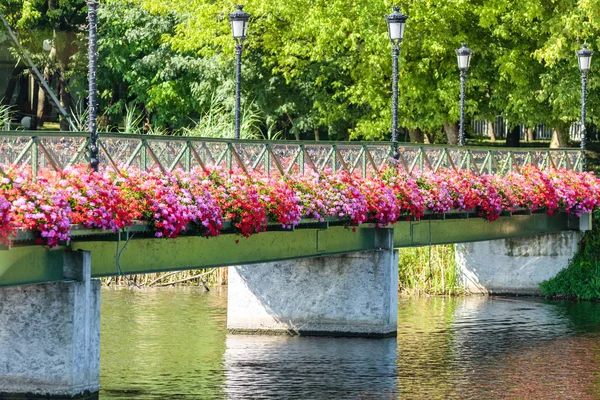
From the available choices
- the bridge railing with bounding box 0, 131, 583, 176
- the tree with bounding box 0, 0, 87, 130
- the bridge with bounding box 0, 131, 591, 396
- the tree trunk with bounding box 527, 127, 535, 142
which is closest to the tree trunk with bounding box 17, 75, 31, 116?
the tree with bounding box 0, 0, 87, 130

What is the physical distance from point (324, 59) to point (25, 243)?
2948 cm

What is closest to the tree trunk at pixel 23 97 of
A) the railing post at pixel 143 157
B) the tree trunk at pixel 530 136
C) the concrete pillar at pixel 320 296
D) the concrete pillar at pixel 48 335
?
the tree trunk at pixel 530 136

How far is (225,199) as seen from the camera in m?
21.1

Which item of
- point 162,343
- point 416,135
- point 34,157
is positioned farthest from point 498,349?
point 416,135

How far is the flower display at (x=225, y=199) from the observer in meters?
17.6

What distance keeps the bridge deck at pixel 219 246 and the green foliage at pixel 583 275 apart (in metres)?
4.17

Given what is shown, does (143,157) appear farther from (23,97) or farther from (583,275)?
(23,97)

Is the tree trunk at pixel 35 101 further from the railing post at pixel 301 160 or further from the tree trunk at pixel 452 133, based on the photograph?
the railing post at pixel 301 160

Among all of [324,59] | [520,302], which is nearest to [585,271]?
[520,302]

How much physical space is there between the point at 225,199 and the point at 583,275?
17159 millimetres

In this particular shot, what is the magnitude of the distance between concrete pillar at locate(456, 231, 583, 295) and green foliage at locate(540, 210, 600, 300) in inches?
8.6

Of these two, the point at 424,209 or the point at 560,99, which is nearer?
the point at 424,209

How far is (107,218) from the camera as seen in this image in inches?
723

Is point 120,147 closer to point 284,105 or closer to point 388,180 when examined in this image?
point 388,180
